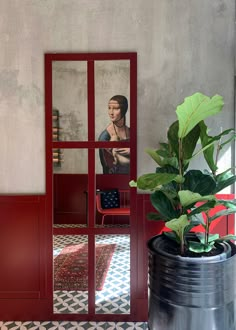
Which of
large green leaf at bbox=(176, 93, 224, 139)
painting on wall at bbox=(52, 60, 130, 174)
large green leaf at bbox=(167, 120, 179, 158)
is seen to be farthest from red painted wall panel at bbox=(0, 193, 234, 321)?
large green leaf at bbox=(176, 93, 224, 139)

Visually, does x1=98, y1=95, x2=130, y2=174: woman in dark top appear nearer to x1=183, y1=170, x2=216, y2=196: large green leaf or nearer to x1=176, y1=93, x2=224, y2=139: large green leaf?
x1=183, y1=170, x2=216, y2=196: large green leaf

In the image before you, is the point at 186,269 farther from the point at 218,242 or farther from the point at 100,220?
the point at 100,220

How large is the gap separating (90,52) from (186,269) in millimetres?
1864

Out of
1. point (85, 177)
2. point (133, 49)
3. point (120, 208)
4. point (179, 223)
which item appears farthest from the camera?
point (120, 208)

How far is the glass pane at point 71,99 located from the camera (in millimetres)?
2602

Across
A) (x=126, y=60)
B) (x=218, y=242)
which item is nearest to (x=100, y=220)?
(x=218, y=242)

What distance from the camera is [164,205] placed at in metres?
1.89

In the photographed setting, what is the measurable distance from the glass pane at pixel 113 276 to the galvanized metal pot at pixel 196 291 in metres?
0.87

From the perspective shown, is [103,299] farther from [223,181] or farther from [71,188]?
[223,181]

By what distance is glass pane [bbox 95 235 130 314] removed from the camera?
2.66 meters

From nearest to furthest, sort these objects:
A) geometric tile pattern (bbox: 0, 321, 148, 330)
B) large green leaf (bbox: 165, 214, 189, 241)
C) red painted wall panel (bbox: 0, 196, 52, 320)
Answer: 1. large green leaf (bbox: 165, 214, 189, 241)
2. geometric tile pattern (bbox: 0, 321, 148, 330)
3. red painted wall panel (bbox: 0, 196, 52, 320)

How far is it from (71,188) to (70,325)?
1.15 metres

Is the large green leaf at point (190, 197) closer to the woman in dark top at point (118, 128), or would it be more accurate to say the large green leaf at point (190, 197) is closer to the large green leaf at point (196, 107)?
the large green leaf at point (196, 107)

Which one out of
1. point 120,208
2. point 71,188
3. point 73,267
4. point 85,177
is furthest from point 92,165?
point 73,267
